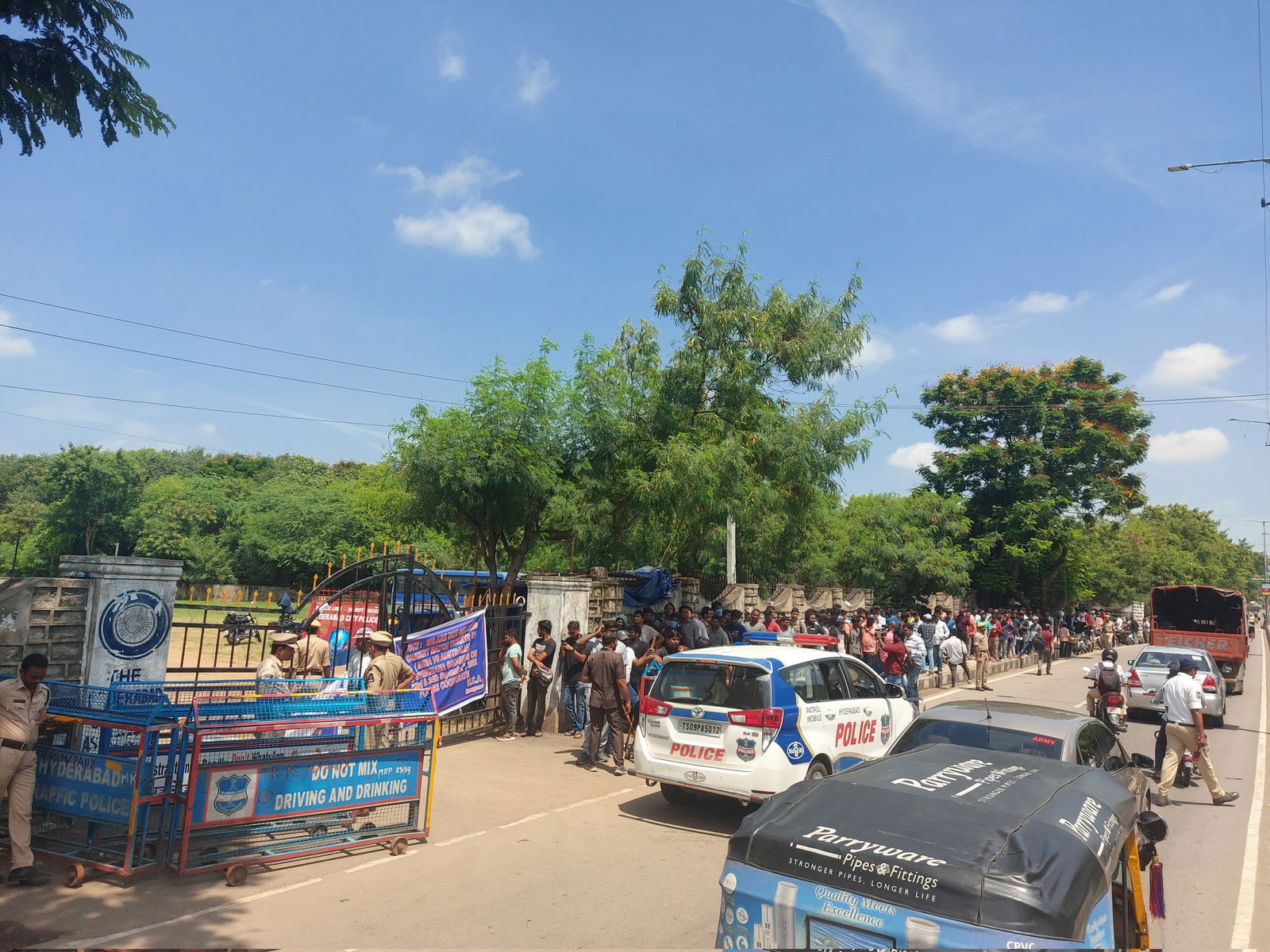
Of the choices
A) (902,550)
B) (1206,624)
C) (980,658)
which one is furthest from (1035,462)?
(980,658)

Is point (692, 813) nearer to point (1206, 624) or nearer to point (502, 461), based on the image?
point (502, 461)

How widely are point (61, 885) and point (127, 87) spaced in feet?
21.3

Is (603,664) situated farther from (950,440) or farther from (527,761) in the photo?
(950,440)

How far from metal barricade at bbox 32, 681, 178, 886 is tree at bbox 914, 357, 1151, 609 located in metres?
36.9

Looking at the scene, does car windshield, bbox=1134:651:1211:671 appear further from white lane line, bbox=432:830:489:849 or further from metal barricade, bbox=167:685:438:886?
metal barricade, bbox=167:685:438:886

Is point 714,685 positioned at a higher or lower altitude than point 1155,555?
lower

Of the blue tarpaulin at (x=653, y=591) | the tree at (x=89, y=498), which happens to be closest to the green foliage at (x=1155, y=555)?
the blue tarpaulin at (x=653, y=591)

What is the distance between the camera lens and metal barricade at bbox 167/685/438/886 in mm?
6316

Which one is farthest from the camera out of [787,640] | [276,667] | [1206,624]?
[1206,624]

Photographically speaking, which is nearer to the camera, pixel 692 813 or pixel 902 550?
pixel 692 813

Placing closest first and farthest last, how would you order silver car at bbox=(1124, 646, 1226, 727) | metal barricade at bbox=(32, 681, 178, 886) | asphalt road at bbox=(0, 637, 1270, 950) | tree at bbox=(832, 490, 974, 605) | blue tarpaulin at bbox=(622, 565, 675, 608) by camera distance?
asphalt road at bbox=(0, 637, 1270, 950) → metal barricade at bbox=(32, 681, 178, 886) → silver car at bbox=(1124, 646, 1226, 727) → blue tarpaulin at bbox=(622, 565, 675, 608) → tree at bbox=(832, 490, 974, 605)

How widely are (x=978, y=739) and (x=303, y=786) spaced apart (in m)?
5.47

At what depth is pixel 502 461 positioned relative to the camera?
14547 mm

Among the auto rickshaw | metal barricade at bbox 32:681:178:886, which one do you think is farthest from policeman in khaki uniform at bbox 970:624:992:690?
metal barricade at bbox 32:681:178:886
